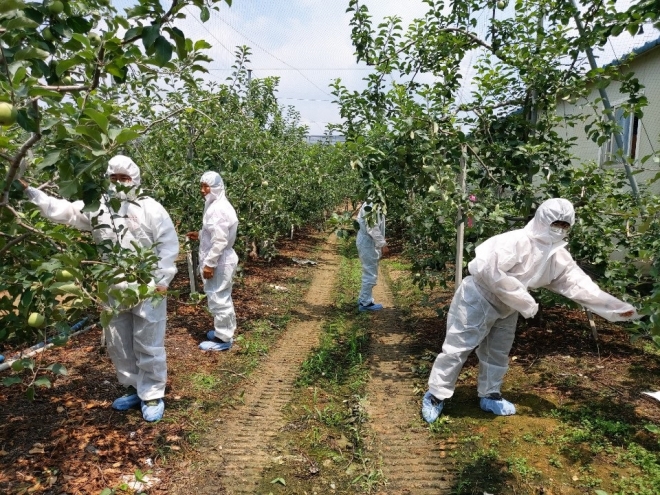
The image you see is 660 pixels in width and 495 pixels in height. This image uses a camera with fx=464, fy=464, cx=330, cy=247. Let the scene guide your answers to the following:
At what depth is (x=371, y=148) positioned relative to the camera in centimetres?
371

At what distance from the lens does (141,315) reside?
3.09 metres

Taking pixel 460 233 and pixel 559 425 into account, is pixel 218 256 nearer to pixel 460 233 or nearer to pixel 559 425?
pixel 460 233

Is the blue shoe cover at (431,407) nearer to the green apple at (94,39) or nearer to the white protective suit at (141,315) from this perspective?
the white protective suit at (141,315)

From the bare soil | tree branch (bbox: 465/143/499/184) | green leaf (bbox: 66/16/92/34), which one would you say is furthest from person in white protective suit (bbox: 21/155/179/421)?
tree branch (bbox: 465/143/499/184)

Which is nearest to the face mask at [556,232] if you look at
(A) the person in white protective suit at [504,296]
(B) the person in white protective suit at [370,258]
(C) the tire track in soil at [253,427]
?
(A) the person in white protective suit at [504,296]

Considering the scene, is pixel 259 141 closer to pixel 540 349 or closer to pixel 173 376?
pixel 173 376

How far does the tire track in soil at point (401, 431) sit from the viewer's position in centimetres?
269

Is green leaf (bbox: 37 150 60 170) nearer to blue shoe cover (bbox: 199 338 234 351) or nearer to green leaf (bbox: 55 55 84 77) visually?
green leaf (bbox: 55 55 84 77)

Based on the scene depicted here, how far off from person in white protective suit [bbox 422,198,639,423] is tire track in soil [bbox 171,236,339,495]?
3.81 ft

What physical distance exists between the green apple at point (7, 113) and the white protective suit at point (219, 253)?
10.3ft

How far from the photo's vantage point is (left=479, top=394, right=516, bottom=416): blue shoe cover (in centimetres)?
330

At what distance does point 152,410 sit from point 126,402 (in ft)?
0.83

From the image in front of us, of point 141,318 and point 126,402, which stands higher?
point 141,318

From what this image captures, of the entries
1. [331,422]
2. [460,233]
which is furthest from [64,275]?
[460,233]
